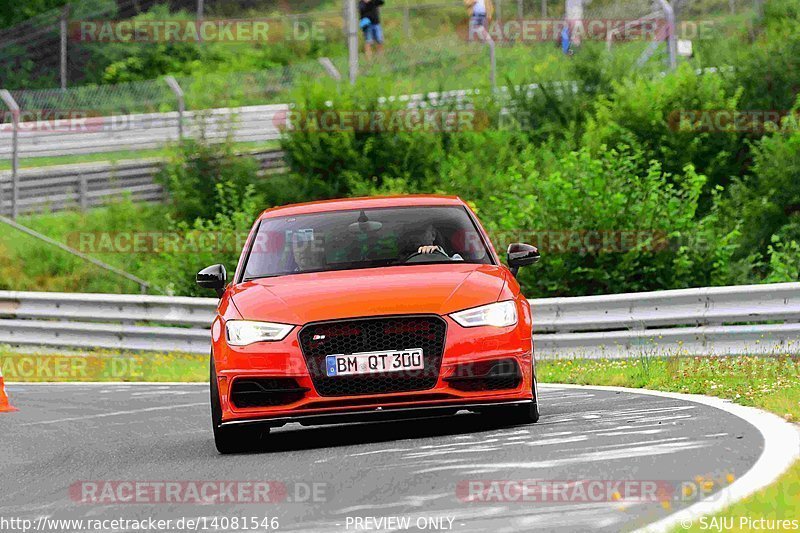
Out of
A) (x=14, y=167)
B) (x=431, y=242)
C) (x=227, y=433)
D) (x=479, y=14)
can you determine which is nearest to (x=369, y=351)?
(x=227, y=433)

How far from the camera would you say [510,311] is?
1025cm

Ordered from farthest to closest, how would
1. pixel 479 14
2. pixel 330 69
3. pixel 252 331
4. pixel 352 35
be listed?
pixel 479 14, pixel 330 69, pixel 352 35, pixel 252 331

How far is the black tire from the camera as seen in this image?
10.2m

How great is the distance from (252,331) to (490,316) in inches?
56.3

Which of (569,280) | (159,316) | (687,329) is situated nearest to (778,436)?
(687,329)

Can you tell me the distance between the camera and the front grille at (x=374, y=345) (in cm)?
988

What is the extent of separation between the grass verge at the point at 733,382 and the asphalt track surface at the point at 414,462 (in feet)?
1.00

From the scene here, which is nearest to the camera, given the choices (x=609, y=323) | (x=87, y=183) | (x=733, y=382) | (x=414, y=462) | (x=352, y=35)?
(x=414, y=462)

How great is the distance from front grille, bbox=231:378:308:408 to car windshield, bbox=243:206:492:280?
124 centimetres

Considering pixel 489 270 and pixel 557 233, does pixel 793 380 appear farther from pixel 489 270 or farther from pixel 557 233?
pixel 557 233

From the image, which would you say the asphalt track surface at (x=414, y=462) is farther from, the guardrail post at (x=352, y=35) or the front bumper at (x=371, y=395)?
the guardrail post at (x=352, y=35)

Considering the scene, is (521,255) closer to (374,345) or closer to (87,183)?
(374,345)

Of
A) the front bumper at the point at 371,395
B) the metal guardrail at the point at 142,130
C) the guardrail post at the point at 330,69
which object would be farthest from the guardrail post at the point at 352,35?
the front bumper at the point at 371,395

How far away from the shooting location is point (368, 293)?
33.2ft
